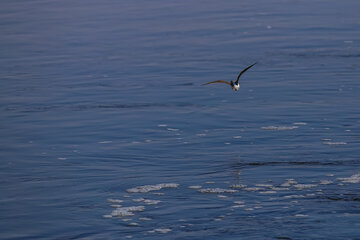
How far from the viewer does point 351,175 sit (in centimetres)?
861

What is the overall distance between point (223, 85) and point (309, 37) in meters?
4.88

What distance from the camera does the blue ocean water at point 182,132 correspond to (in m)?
7.56

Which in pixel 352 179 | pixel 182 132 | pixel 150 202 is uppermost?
pixel 182 132

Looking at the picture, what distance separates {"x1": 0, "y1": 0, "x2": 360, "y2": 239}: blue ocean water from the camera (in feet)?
24.8

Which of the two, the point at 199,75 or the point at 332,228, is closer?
the point at 332,228

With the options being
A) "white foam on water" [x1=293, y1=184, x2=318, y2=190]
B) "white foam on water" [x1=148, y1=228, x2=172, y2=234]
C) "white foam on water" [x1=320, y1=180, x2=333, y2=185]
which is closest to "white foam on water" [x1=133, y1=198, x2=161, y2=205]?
"white foam on water" [x1=148, y1=228, x2=172, y2=234]

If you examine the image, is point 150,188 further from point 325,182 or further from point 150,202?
point 325,182

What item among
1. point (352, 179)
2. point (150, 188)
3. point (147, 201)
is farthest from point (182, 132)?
point (352, 179)

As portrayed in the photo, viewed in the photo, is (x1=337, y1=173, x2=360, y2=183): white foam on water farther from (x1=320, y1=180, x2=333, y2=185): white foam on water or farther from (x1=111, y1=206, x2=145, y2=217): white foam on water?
(x1=111, y1=206, x2=145, y2=217): white foam on water

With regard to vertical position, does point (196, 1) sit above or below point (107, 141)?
above

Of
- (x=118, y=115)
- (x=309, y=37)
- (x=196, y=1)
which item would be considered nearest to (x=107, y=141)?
(x=118, y=115)

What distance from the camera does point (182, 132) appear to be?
10.8 metres

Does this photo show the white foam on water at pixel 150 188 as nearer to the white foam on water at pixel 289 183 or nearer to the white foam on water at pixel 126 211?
the white foam on water at pixel 126 211

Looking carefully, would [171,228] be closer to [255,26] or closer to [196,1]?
[255,26]
